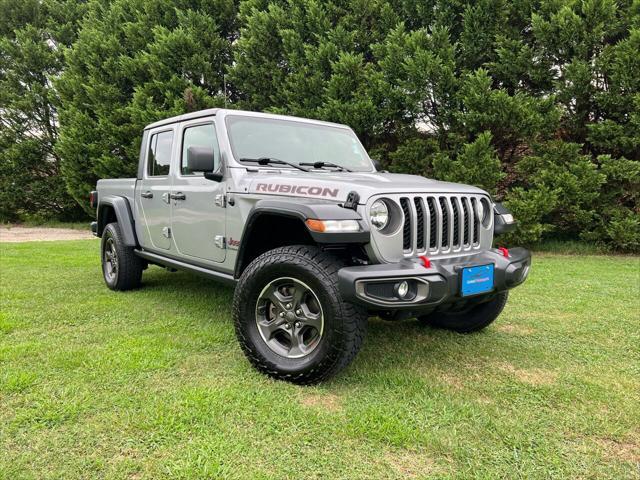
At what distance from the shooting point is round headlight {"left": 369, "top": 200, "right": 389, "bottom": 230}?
271cm

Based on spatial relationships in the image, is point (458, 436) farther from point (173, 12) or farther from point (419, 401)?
point (173, 12)

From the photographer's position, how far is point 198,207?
12.6 feet

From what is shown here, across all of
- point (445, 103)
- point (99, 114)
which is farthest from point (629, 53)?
point (99, 114)

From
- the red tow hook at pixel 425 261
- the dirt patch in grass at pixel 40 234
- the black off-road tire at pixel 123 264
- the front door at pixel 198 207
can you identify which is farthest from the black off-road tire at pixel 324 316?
the dirt patch in grass at pixel 40 234

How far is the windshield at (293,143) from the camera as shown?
12.2 ft

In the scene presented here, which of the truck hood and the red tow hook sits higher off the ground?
the truck hood

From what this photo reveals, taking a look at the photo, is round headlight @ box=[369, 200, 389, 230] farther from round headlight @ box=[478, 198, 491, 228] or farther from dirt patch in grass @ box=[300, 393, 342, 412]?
dirt patch in grass @ box=[300, 393, 342, 412]

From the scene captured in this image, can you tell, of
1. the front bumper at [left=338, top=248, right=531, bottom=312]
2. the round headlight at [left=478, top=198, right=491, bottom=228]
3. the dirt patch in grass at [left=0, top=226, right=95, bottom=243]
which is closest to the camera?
the front bumper at [left=338, top=248, right=531, bottom=312]

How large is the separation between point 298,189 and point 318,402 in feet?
4.23

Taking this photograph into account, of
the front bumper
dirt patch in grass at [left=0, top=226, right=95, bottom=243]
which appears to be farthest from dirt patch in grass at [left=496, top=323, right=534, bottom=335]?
dirt patch in grass at [left=0, top=226, right=95, bottom=243]

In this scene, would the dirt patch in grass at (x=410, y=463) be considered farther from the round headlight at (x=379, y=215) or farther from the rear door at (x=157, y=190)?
the rear door at (x=157, y=190)

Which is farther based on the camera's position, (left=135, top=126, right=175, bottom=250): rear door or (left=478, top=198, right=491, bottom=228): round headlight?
(left=135, top=126, right=175, bottom=250): rear door

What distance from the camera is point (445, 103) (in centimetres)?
869

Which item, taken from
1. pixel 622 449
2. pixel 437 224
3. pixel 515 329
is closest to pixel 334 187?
pixel 437 224
